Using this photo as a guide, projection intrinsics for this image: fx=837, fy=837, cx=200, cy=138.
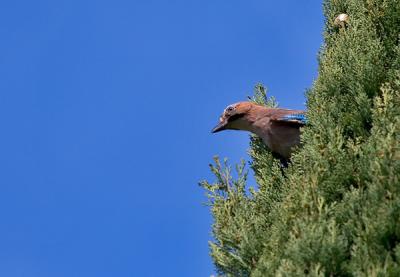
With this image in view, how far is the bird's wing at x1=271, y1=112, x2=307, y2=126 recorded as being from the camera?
7555 millimetres

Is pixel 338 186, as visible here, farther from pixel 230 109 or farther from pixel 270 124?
pixel 230 109

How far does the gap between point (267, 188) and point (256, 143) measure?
1.65m

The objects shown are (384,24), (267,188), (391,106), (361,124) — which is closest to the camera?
(391,106)

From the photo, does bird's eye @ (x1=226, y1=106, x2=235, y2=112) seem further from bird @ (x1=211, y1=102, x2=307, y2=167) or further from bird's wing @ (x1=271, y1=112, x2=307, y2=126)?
bird's wing @ (x1=271, y1=112, x2=307, y2=126)

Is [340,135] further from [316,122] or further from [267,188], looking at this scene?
[267,188]

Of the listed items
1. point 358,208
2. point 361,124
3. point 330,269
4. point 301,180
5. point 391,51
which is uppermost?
point 391,51

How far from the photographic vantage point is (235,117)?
28.2ft

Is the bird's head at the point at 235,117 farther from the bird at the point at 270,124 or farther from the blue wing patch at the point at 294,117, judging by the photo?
the blue wing patch at the point at 294,117

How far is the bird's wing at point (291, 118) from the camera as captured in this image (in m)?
7.55

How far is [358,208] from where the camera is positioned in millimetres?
4965

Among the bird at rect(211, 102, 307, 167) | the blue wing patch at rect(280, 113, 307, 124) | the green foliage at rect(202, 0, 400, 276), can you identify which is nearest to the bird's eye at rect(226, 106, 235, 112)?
the bird at rect(211, 102, 307, 167)

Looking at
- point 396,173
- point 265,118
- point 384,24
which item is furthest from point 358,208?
point 265,118

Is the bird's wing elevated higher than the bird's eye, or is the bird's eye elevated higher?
the bird's eye

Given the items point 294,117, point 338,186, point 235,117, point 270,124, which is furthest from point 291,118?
point 338,186
